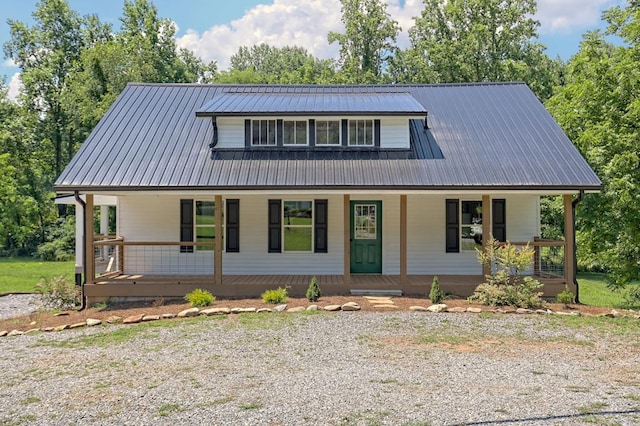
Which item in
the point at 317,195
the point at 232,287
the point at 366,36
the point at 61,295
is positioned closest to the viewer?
the point at 232,287

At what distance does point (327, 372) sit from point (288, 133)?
8.72 meters

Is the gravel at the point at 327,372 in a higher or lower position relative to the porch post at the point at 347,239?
lower

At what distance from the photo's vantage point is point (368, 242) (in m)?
14.5

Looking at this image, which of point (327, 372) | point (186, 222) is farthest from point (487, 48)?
point (327, 372)

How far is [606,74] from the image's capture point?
50.8ft

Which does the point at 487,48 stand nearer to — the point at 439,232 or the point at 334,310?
the point at 439,232

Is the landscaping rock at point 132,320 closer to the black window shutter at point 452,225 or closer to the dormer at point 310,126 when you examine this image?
the dormer at point 310,126

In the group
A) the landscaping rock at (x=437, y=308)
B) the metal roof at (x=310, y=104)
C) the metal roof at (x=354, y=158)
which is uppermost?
the metal roof at (x=310, y=104)

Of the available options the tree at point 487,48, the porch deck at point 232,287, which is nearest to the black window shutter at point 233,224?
the porch deck at point 232,287

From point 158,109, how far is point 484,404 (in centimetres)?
1344

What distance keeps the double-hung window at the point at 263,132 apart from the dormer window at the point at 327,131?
124 centimetres

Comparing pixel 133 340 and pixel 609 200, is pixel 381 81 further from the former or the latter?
pixel 133 340

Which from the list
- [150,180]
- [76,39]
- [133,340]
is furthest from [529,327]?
[76,39]

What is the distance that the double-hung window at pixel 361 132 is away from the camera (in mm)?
14180
